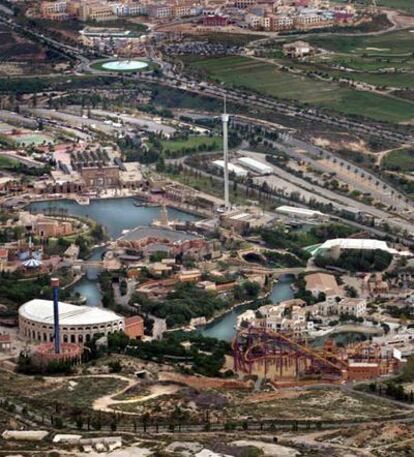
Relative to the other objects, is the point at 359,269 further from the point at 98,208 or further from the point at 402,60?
the point at 402,60

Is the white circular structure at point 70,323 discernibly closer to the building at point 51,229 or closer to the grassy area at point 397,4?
the building at point 51,229

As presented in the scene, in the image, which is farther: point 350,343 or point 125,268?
point 125,268

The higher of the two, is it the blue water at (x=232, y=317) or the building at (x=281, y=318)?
the building at (x=281, y=318)

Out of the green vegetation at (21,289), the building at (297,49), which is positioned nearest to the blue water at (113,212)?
the green vegetation at (21,289)

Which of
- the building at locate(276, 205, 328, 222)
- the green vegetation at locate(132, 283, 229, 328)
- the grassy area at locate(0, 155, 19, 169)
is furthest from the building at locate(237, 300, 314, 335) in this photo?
the grassy area at locate(0, 155, 19, 169)

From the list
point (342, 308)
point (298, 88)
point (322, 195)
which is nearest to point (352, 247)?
point (342, 308)

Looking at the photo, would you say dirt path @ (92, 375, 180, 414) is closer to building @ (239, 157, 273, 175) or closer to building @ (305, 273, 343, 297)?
building @ (305, 273, 343, 297)

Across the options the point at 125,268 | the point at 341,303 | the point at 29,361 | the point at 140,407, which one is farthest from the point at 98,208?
the point at 140,407
